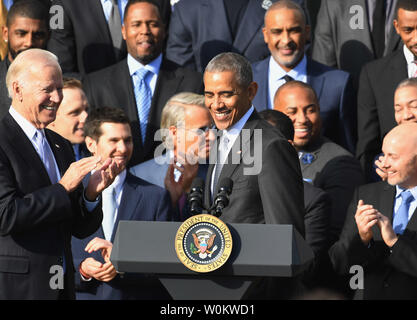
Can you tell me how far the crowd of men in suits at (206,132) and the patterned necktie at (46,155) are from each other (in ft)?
0.03

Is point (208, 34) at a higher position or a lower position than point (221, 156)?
higher

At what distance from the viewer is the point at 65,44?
691cm

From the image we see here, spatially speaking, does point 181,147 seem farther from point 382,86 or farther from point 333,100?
point 382,86

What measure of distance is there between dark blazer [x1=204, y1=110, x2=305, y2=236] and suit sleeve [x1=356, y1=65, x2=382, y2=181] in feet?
7.44

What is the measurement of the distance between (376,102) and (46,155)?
3.01 meters

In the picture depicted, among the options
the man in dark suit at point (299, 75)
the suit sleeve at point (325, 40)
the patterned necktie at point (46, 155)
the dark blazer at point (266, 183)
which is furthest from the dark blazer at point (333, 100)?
the patterned necktie at point (46, 155)

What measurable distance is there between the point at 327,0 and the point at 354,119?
123cm

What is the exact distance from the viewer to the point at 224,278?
137 inches

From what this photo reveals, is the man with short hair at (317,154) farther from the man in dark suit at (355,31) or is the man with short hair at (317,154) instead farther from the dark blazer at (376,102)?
the man in dark suit at (355,31)

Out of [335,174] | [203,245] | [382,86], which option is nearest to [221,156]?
[203,245]

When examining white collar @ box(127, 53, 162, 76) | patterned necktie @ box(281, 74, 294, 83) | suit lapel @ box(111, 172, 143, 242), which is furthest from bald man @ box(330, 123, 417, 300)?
white collar @ box(127, 53, 162, 76)

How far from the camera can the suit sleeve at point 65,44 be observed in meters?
6.90

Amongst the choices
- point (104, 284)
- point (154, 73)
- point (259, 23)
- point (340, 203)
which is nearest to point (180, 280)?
point (104, 284)

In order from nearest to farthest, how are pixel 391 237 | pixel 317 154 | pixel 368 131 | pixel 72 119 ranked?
pixel 391 237, pixel 317 154, pixel 72 119, pixel 368 131
